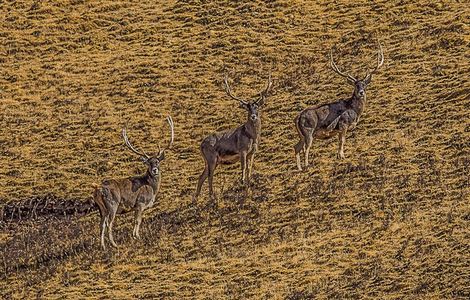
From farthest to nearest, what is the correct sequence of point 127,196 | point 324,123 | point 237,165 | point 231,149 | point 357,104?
1. point 237,165
2. point 357,104
3. point 324,123
4. point 231,149
5. point 127,196

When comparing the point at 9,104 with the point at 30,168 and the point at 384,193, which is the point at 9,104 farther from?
the point at 384,193

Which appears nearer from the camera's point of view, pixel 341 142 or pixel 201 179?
pixel 201 179

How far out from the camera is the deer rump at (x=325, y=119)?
3084 cm

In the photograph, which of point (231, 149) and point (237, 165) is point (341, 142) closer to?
point (237, 165)

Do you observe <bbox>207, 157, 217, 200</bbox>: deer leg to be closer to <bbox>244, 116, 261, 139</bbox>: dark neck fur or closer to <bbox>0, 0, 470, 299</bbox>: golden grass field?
<bbox>0, 0, 470, 299</bbox>: golden grass field

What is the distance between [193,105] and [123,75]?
385 cm

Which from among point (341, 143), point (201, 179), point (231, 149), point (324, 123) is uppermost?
→ point (324, 123)

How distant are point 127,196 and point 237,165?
479cm

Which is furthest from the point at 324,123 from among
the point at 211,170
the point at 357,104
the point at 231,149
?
the point at 211,170

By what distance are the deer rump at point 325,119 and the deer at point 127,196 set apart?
156 inches

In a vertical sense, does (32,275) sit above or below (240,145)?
below

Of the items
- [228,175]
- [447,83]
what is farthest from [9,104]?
[447,83]

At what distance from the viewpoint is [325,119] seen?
30969 mm

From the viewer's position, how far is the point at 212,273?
26.5 meters
